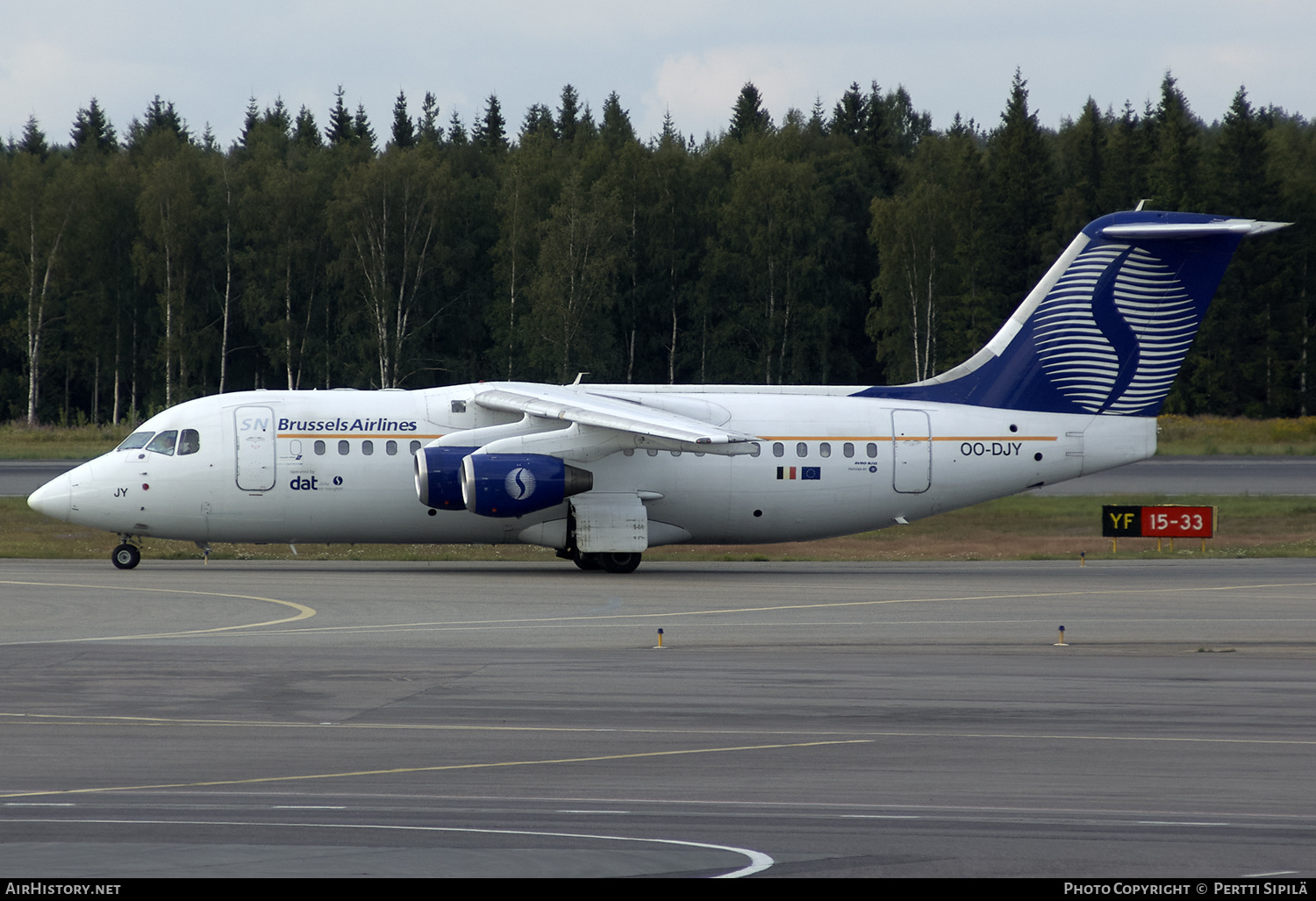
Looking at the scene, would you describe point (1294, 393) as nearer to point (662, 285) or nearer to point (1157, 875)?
point (662, 285)

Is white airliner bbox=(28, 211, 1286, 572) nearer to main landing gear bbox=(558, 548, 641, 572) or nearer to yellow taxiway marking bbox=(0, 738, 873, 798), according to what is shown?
main landing gear bbox=(558, 548, 641, 572)

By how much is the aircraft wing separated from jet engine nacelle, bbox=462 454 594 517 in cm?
100

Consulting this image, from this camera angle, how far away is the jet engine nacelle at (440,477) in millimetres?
27219

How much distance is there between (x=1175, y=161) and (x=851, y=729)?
79158 millimetres

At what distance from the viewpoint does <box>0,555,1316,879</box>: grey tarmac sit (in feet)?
29.8

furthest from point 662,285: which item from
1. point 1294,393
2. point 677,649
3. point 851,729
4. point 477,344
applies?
point 851,729

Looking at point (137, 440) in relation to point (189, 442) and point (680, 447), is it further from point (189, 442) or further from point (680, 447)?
point (680, 447)

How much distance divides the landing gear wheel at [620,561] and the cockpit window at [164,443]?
901 centimetres

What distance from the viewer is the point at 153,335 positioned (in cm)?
8169

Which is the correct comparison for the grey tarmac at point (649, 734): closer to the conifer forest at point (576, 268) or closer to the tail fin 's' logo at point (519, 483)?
the tail fin 's' logo at point (519, 483)

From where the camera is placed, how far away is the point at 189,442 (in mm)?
28375

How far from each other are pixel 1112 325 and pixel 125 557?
21101 millimetres

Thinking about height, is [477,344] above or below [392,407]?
above

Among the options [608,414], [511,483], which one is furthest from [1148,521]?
[511,483]
